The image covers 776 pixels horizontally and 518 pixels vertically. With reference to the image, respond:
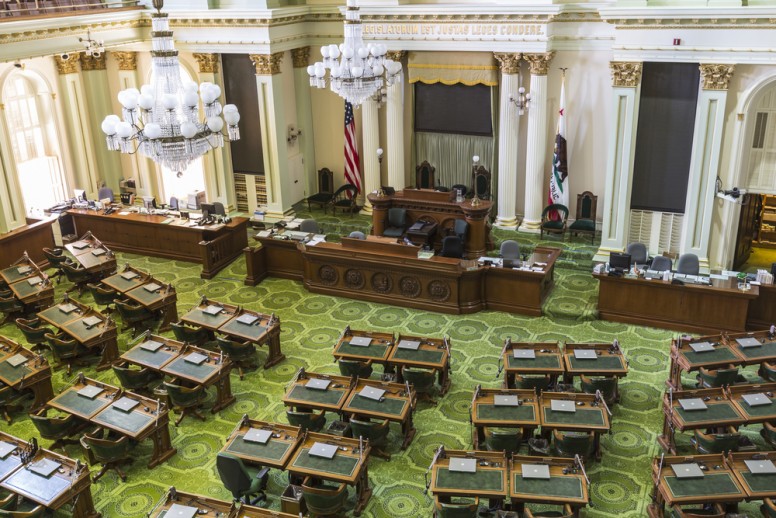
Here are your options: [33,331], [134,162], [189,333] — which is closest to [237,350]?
[189,333]

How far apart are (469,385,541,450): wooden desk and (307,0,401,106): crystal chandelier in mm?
6050

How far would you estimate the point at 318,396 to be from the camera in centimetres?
1070

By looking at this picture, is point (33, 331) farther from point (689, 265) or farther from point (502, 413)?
point (689, 265)

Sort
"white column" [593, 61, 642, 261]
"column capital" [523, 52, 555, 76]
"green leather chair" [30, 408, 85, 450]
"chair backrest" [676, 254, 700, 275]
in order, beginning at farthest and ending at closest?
A: "column capital" [523, 52, 555, 76] → "white column" [593, 61, 642, 261] → "chair backrest" [676, 254, 700, 275] → "green leather chair" [30, 408, 85, 450]

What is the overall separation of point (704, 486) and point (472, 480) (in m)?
2.63

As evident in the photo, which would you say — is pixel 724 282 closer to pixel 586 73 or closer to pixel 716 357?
pixel 716 357

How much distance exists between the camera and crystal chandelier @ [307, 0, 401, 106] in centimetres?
1323

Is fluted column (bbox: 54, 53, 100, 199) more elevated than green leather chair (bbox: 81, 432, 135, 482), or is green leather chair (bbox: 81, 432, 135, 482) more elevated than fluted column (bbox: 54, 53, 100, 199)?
fluted column (bbox: 54, 53, 100, 199)

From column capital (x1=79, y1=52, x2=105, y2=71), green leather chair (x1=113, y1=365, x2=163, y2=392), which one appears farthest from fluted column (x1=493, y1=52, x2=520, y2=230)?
column capital (x1=79, y1=52, x2=105, y2=71)

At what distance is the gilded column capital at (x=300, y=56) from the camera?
19.5 metres

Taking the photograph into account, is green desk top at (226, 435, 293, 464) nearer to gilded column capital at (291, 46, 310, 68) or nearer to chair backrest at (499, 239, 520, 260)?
chair backrest at (499, 239, 520, 260)

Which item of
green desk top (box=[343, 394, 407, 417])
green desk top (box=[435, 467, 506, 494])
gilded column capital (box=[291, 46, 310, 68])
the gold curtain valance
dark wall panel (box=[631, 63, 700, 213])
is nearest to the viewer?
green desk top (box=[435, 467, 506, 494])

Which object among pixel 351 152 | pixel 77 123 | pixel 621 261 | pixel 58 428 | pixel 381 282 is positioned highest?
pixel 77 123

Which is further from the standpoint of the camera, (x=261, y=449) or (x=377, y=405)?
(x=377, y=405)
